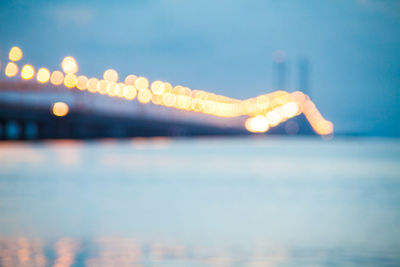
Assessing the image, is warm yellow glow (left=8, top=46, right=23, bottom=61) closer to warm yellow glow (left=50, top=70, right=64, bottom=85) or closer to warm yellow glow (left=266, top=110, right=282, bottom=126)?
warm yellow glow (left=50, top=70, right=64, bottom=85)

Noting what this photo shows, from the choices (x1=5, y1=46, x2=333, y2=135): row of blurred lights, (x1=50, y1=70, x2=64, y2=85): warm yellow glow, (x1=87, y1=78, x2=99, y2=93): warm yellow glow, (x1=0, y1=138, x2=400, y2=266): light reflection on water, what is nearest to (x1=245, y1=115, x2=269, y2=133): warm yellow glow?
(x1=5, y1=46, x2=333, y2=135): row of blurred lights

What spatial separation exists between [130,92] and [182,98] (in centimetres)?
884

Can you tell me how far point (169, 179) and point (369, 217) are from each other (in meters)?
9.09

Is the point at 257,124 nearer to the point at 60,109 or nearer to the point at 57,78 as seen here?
the point at 57,78

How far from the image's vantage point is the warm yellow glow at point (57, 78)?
135 feet

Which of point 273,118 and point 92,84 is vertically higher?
point 273,118

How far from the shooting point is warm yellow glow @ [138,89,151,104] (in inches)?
1937

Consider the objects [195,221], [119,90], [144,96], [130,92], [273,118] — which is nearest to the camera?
[195,221]

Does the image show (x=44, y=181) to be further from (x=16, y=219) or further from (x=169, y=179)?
(x=16, y=219)

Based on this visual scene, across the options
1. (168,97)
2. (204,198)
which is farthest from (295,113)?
(204,198)

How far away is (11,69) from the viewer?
128 ft

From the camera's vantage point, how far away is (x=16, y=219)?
8977 mm

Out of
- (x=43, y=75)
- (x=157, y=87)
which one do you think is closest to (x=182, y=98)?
(x=157, y=87)

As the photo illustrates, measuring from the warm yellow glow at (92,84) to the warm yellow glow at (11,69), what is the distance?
547 centimetres
